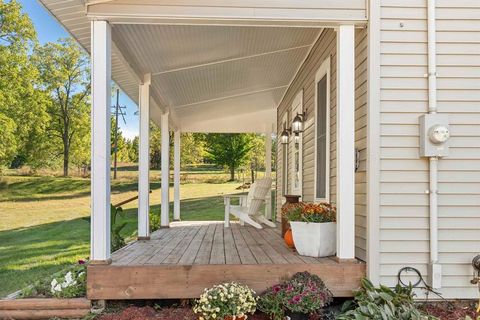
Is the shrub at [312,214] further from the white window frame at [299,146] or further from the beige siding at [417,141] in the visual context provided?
the white window frame at [299,146]

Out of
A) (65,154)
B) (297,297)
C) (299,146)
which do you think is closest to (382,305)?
(297,297)

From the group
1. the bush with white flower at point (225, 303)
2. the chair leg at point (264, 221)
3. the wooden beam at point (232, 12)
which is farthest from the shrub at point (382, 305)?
the chair leg at point (264, 221)

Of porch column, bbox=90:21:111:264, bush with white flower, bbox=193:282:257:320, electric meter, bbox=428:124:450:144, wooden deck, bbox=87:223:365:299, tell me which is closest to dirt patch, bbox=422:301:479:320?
wooden deck, bbox=87:223:365:299

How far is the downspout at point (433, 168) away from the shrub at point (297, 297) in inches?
36.5

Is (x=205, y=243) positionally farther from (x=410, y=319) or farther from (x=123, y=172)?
(x=123, y=172)

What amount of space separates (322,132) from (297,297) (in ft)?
7.89

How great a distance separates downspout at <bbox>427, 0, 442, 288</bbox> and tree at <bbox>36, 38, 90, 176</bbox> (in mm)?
15283

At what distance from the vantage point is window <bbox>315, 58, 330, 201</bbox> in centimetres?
457

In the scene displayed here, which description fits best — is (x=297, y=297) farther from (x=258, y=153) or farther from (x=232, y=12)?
(x=258, y=153)

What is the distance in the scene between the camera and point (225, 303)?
3.00 meters

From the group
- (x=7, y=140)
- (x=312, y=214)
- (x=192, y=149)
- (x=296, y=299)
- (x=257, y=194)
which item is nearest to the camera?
(x=296, y=299)

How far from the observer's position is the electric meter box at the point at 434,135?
335 cm

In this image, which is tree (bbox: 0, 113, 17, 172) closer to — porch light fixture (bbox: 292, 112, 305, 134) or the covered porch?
the covered porch

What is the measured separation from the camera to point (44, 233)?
13461mm
